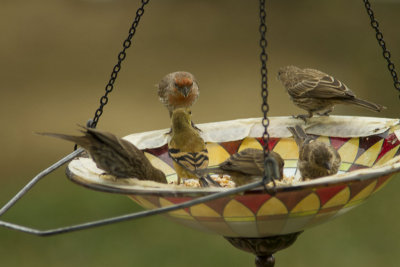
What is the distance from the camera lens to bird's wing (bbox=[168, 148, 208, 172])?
298 centimetres

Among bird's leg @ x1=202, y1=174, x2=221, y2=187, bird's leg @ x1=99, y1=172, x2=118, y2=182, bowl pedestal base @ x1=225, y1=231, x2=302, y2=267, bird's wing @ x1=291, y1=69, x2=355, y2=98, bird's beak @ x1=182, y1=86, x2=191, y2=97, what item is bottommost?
bowl pedestal base @ x1=225, y1=231, x2=302, y2=267

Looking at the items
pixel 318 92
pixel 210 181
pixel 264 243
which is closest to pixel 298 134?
pixel 210 181

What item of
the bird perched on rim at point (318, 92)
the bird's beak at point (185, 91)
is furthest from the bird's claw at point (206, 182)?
the bird's beak at point (185, 91)

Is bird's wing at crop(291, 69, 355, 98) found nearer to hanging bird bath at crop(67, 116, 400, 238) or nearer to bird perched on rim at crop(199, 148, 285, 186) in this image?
hanging bird bath at crop(67, 116, 400, 238)

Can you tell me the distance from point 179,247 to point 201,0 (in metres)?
6.25

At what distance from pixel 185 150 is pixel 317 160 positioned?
0.62 m

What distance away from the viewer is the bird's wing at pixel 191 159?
2977mm

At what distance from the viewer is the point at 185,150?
9.95ft

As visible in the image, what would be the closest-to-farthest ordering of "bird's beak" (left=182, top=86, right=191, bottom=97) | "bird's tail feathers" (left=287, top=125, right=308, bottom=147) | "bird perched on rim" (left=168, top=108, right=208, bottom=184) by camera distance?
"bird perched on rim" (left=168, top=108, right=208, bottom=184) → "bird's tail feathers" (left=287, top=125, right=308, bottom=147) → "bird's beak" (left=182, top=86, right=191, bottom=97)

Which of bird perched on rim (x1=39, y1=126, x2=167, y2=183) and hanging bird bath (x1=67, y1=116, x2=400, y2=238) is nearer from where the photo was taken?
hanging bird bath (x1=67, y1=116, x2=400, y2=238)

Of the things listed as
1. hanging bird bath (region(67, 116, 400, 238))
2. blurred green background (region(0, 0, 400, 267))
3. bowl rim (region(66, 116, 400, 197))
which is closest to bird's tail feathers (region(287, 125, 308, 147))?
bowl rim (region(66, 116, 400, 197))

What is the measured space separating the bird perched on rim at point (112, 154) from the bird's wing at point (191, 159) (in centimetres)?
32

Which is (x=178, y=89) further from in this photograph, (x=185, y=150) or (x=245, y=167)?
(x=245, y=167)

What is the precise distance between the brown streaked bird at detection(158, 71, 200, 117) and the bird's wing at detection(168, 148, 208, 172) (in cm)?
181
